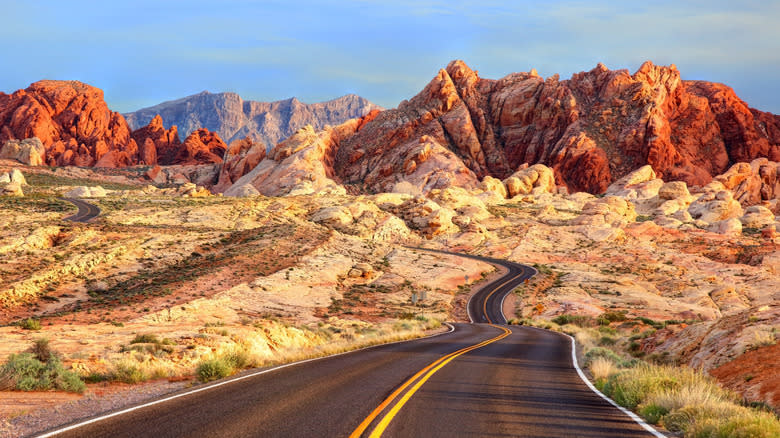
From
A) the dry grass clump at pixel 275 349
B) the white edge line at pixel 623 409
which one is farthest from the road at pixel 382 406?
the dry grass clump at pixel 275 349

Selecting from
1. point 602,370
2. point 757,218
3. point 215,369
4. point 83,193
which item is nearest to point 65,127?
point 83,193

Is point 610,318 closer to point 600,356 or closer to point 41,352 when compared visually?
point 600,356

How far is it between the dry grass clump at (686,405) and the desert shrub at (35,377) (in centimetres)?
1218

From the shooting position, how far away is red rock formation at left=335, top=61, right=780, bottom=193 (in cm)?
14725

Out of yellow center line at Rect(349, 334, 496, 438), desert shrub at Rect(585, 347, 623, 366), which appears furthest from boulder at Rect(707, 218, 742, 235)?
yellow center line at Rect(349, 334, 496, 438)

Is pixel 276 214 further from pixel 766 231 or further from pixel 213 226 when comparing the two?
pixel 766 231

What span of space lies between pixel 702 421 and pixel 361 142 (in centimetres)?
15242

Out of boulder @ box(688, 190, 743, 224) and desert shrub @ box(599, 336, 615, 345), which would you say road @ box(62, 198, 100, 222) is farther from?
boulder @ box(688, 190, 743, 224)

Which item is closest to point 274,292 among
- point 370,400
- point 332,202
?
point 370,400

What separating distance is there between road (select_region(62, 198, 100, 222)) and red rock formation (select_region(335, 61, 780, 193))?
241ft

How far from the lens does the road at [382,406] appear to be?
784 cm

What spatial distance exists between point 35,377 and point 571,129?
15749 cm

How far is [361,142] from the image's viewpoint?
516ft

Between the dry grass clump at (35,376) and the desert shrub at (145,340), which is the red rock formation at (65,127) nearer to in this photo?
the desert shrub at (145,340)
